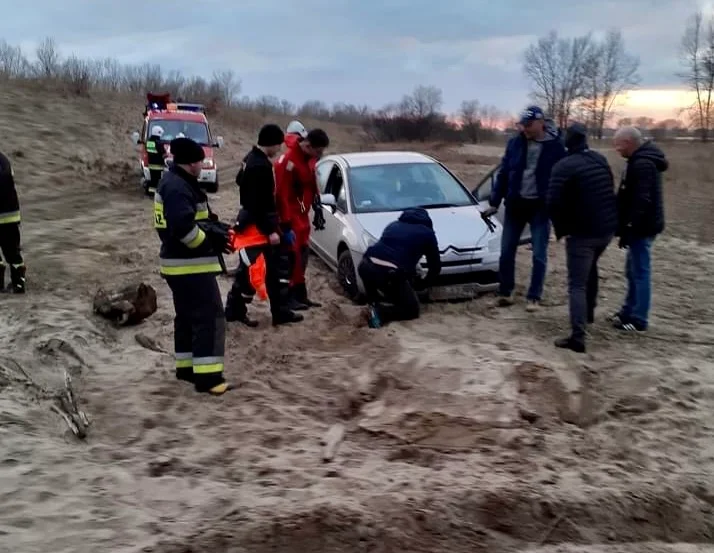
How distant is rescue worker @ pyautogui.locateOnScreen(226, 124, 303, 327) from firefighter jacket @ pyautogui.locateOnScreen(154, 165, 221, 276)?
1294 millimetres

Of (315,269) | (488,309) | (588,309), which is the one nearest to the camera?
(588,309)

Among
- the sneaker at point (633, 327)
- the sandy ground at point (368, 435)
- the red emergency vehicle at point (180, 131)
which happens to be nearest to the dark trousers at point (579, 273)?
the sandy ground at point (368, 435)

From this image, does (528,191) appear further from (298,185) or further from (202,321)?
(202,321)

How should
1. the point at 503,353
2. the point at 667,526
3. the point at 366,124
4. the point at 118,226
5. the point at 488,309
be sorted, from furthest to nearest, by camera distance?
the point at 366,124, the point at 118,226, the point at 488,309, the point at 503,353, the point at 667,526

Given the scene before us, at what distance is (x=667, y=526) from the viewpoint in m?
A: 4.18

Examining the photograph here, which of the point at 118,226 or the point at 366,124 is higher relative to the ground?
the point at 366,124

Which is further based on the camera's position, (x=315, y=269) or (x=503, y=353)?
(x=315, y=269)

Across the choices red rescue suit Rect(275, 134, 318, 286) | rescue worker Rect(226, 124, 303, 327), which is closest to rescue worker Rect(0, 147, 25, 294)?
rescue worker Rect(226, 124, 303, 327)

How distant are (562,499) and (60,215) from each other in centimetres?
1353

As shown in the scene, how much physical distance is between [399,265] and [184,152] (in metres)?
2.64

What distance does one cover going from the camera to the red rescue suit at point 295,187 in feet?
25.0

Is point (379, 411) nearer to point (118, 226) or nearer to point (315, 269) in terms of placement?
point (315, 269)

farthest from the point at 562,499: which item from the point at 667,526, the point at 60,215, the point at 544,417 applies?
the point at 60,215

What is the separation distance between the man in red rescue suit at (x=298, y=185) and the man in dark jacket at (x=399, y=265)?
75cm
